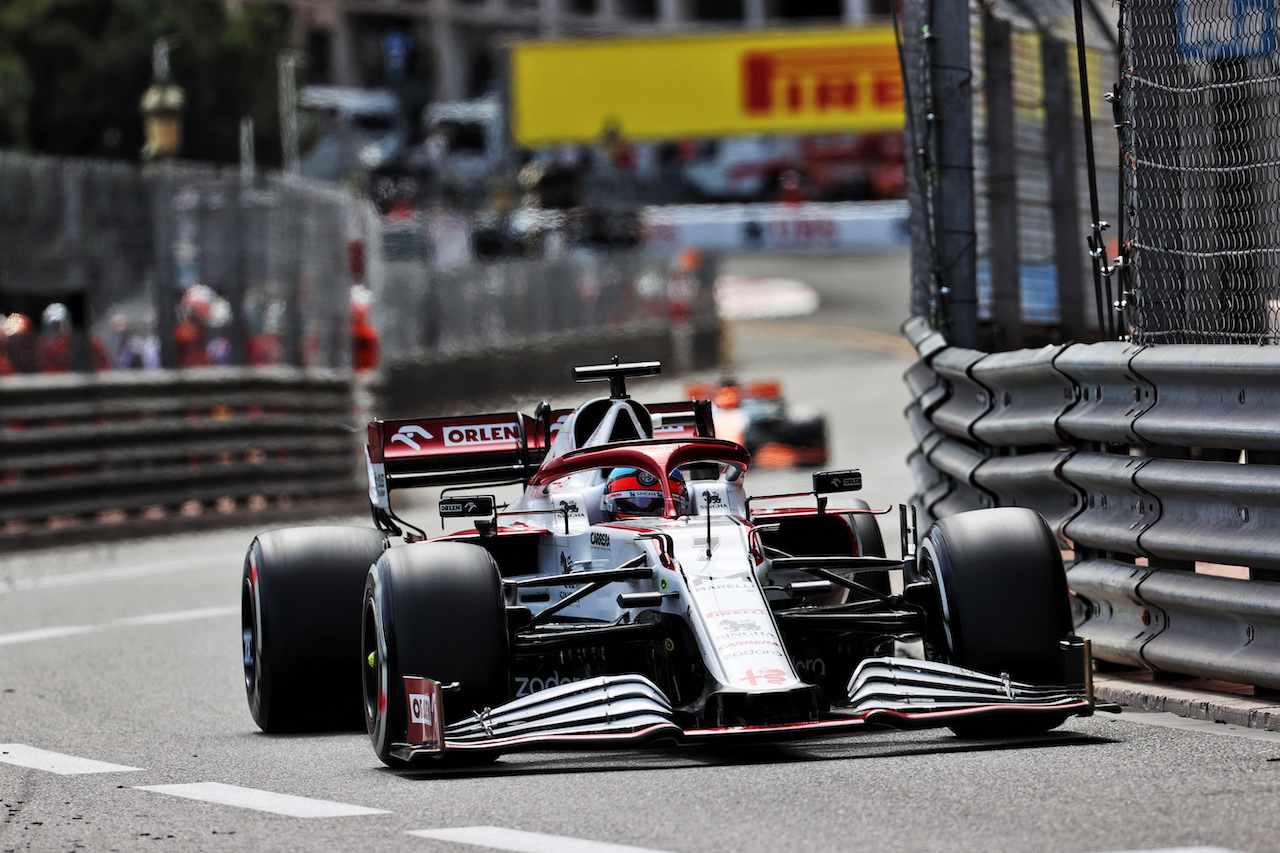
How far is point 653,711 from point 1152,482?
7.52 ft

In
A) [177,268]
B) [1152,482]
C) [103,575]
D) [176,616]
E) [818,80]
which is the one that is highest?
[818,80]

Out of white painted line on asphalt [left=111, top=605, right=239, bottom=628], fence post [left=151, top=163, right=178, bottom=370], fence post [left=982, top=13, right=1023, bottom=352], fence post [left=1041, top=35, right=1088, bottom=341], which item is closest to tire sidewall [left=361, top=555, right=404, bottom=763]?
fence post [left=982, top=13, right=1023, bottom=352]

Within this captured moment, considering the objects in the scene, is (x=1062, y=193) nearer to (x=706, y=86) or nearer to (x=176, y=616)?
(x=176, y=616)

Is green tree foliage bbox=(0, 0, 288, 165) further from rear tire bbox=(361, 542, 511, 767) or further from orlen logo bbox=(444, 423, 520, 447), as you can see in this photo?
rear tire bbox=(361, 542, 511, 767)

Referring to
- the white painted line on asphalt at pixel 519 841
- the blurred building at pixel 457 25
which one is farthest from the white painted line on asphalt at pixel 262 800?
the blurred building at pixel 457 25

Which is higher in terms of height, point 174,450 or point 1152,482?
point 1152,482

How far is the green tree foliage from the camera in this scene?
58031 mm

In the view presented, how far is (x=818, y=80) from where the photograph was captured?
5950 cm

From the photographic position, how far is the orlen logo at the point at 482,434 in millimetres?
9844

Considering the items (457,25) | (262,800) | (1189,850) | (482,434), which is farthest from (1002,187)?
(457,25)

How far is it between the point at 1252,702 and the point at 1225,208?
187 centimetres

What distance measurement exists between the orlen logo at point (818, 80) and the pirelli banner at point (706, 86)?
27 mm


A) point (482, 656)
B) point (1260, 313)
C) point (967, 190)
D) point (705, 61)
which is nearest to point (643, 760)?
point (482, 656)

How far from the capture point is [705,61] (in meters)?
59.5
